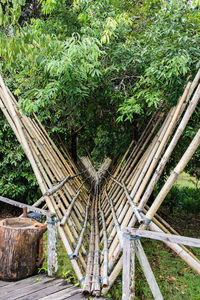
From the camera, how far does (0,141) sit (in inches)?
170

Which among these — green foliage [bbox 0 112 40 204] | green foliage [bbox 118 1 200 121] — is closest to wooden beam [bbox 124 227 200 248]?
green foliage [bbox 118 1 200 121]

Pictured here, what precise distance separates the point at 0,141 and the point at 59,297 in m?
3.21

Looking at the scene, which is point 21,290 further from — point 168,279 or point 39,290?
point 168,279

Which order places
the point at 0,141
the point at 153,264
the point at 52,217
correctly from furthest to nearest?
the point at 0,141 → the point at 153,264 → the point at 52,217

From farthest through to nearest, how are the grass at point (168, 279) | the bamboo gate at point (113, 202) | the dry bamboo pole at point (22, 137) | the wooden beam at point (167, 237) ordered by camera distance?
the dry bamboo pole at point (22, 137) → the grass at point (168, 279) → the bamboo gate at point (113, 202) → the wooden beam at point (167, 237)

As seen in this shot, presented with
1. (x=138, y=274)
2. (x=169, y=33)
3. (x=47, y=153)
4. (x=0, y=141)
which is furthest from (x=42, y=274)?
(x=169, y=33)

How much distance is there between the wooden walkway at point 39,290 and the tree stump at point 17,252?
8 cm

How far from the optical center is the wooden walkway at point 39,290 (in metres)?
1.87

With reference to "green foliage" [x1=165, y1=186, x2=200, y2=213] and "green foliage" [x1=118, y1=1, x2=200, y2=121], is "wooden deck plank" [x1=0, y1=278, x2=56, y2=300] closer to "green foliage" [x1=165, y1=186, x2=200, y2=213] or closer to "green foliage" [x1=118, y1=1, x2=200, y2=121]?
"green foliage" [x1=118, y1=1, x2=200, y2=121]

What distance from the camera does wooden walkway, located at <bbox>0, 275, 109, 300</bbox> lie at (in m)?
1.87

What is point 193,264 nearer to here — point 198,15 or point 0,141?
point 198,15

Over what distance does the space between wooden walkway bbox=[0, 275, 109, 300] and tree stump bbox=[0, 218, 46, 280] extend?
8cm

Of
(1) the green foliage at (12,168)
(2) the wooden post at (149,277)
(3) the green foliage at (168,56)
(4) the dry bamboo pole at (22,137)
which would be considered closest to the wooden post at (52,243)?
(4) the dry bamboo pole at (22,137)

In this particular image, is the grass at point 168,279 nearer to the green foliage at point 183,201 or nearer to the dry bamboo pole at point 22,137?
the dry bamboo pole at point 22,137
